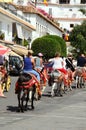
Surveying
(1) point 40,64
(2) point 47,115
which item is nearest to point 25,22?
(1) point 40,64

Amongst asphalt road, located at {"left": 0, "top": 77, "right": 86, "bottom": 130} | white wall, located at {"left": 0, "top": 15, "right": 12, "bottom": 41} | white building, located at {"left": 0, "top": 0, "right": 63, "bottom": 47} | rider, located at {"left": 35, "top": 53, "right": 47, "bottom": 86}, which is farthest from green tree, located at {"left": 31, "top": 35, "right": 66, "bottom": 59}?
asphalt road, located at {"left": 0, "top": 77, "right": 86, "bottom": 130}

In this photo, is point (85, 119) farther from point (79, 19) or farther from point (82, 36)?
point (79, 19)

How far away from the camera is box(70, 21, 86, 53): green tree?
8543 cm

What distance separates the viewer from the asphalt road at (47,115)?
13914 mm

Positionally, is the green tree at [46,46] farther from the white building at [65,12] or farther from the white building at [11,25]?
the white building at [65,12]

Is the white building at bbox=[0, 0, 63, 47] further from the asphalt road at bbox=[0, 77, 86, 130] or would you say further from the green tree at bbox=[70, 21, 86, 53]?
the asphalt road at bbox=[0, 77, 86, 130]

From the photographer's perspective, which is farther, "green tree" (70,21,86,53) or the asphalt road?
"green tree" (70,21,86,53)

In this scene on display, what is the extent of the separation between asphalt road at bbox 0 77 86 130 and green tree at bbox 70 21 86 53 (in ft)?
204

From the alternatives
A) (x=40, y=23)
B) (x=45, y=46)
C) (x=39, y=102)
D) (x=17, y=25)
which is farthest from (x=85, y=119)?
(x=40, y=23)

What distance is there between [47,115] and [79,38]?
2747 inches

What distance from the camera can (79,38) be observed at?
3381 inches

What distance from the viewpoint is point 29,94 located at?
18062mm

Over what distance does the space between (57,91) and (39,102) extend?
11.8 ft

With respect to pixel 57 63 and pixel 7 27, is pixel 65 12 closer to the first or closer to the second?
pixel 7 27
